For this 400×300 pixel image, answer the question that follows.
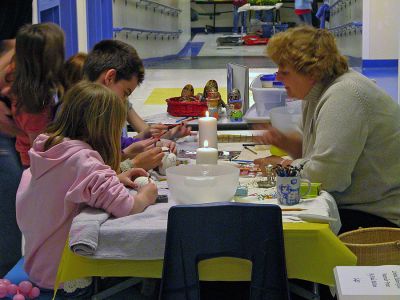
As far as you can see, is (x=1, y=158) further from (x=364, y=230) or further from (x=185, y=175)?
(x=364, y=230)

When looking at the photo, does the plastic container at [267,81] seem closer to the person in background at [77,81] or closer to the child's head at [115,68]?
the person in background at [77,81]

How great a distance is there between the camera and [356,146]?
9.33ft

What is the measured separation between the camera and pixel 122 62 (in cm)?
356

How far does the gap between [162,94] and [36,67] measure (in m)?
6.48

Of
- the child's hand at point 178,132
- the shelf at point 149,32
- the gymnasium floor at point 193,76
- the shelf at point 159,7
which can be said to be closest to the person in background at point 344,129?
the child's hand at point 178,132

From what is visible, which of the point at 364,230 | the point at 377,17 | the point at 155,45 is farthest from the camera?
the point at 155,45

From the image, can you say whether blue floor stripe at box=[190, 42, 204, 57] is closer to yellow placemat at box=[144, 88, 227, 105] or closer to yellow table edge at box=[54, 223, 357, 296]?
yellow placemat at box=[144, 88, 227, 105]

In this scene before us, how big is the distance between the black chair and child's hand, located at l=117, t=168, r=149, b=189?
2.16 ft

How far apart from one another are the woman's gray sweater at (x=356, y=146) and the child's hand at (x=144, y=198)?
25.4 inches

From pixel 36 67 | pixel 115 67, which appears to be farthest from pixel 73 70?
pixel 115 67

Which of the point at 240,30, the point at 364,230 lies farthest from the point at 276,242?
the point at 240,30

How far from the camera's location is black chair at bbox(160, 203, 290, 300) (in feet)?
7.04

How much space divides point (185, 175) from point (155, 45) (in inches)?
594

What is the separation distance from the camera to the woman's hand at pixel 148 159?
3053 mm
